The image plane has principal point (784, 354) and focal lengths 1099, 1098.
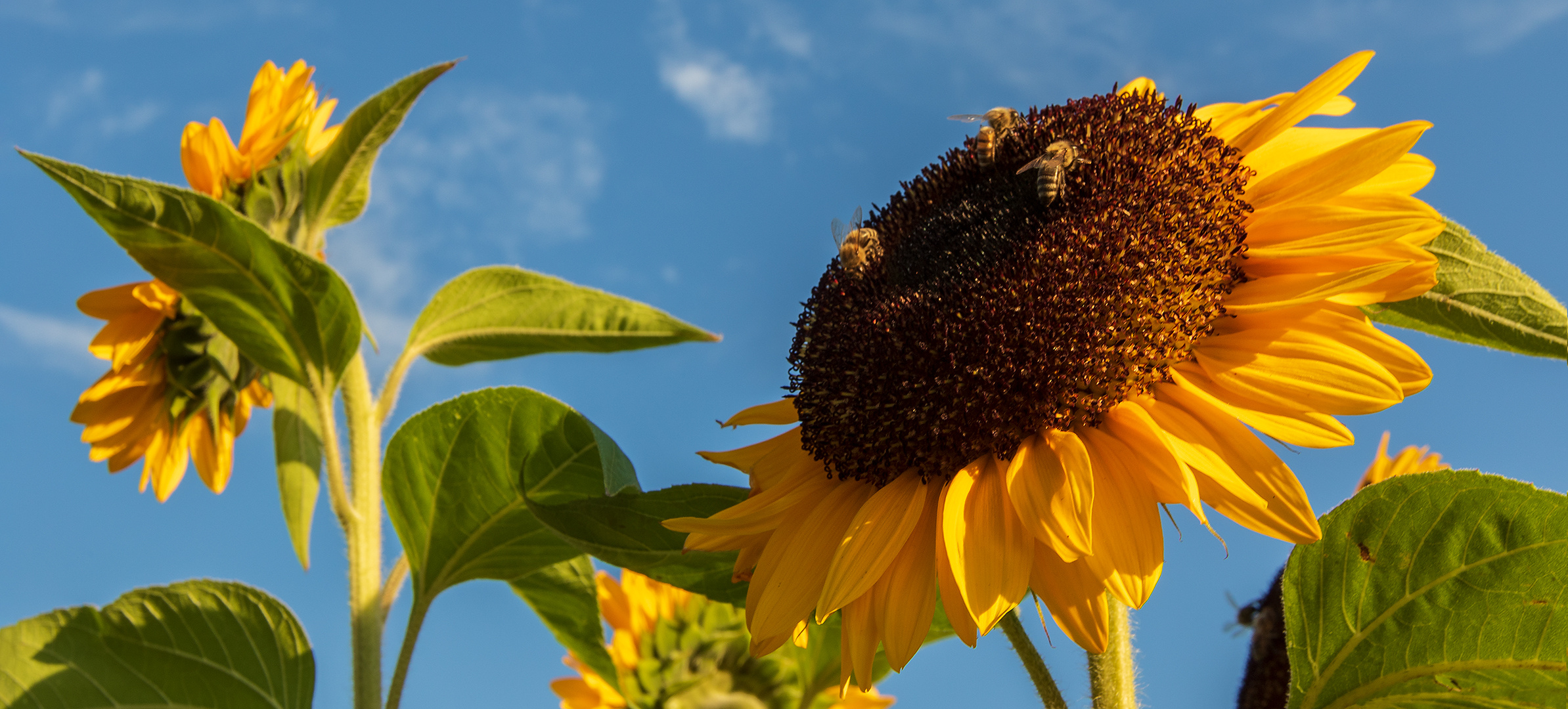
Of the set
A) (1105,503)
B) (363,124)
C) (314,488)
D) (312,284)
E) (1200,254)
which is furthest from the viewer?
(314,488)

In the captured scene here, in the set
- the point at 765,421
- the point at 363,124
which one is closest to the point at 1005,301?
the point at 765,421

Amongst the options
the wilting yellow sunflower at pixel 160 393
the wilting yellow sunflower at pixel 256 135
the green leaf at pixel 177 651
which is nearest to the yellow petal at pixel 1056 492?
the green leaf at pixel 177 651

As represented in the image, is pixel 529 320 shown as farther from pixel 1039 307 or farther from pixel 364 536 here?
pixel 1039 307

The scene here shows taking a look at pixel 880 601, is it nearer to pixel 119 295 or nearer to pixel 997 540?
pixel 997 540

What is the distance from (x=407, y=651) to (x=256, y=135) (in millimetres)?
1284

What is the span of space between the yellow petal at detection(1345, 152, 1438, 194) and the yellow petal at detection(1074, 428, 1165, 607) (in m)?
0.45

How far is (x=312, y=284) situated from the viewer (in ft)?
6.96

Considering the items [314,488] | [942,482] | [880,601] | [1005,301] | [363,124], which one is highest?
[363,124]

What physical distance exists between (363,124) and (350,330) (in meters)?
0.50

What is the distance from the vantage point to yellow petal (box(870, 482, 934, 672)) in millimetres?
1257

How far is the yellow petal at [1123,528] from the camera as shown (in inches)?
44.5

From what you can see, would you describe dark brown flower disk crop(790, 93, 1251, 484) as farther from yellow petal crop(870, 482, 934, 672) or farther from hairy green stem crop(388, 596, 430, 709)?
hairy green stem crop(388, 596, 430, 709)

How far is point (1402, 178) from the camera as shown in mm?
1341

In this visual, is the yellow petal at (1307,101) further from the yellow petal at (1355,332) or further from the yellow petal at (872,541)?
the yellow petal at (872,541)
